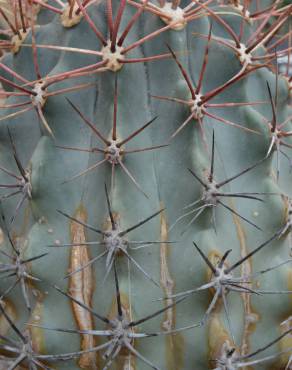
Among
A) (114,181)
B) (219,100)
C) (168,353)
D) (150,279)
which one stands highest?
(219,100)

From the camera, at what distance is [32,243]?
5.06 ft

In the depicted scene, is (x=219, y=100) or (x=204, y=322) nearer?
(x=204, y=322)

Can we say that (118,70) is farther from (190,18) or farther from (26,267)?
(26,267)

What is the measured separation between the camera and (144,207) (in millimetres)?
1498

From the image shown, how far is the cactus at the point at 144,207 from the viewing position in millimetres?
1480

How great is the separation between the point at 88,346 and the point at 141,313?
7.0 inches

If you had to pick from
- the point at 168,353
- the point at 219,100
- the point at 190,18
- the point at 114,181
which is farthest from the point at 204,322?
the point at 190,18

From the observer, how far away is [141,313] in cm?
148

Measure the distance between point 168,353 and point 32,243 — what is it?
433 mm

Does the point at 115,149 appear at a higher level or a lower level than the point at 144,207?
higher

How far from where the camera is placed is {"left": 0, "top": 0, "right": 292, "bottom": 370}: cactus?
148cm

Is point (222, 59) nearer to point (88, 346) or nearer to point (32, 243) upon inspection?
point (32, 243)

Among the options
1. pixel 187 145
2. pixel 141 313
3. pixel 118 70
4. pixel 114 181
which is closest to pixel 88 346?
pixel 141 313

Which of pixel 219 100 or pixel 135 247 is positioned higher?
pixel 219 100
